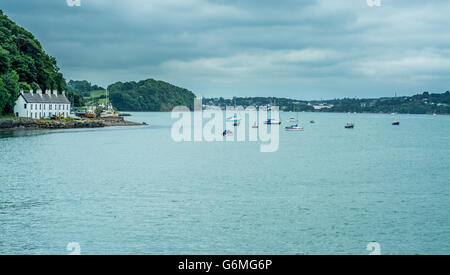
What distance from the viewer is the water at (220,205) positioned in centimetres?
2212

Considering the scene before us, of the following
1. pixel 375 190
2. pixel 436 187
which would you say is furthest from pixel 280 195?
pixel 436 187

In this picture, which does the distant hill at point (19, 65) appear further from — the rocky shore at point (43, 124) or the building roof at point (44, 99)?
the rocky shore at point (43, 124)

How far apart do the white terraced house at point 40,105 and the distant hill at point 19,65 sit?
186 centimetres

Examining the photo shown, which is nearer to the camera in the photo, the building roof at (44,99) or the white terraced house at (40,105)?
the white terraced house at (40,105)

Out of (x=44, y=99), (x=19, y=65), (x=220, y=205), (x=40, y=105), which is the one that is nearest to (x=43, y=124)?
(x=40, y=105)

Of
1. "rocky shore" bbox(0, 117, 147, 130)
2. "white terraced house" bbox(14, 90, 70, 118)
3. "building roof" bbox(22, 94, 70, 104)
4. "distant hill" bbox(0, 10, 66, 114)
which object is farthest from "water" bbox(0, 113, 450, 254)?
"building roof" bbox(22, 94, 70, 104)

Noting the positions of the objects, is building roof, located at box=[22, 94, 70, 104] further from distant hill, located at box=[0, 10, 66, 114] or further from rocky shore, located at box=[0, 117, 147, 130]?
A: rocky shore, located at box=[0, 117, 147, 130]

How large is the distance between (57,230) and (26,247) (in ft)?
8.66

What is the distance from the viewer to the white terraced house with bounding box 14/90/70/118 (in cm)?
9731

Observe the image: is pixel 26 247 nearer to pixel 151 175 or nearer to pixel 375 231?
pixel 375 231

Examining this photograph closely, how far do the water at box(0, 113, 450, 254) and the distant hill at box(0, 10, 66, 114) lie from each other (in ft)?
150

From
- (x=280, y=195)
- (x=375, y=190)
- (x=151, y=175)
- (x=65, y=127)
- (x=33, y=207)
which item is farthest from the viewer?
(x=65, y=127)

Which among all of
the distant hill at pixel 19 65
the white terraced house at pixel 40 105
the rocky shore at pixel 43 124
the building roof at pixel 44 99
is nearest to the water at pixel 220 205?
the rocky shore at pixel 43 124
